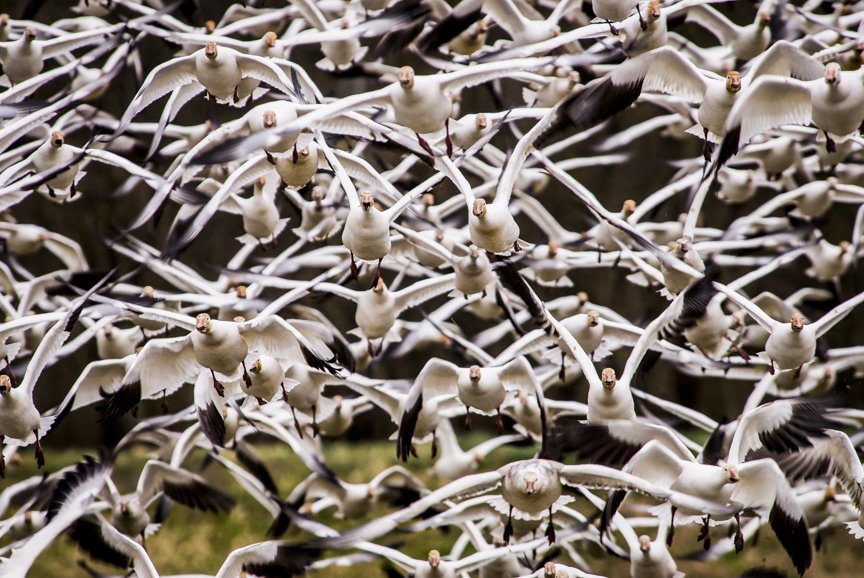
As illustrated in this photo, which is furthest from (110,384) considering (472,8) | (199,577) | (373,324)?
(472,8)

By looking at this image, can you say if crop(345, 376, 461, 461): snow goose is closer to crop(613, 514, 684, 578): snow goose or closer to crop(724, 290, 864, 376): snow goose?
crop(613, 514, 684, 578): snow goose

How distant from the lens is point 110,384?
710cm

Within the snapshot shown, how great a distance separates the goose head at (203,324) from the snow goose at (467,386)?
1444mm

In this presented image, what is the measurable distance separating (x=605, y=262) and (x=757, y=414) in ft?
6.29

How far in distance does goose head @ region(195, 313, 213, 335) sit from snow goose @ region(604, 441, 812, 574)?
2354 mm

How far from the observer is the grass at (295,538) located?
879cm

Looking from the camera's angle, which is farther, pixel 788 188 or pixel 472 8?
pixel 788 188

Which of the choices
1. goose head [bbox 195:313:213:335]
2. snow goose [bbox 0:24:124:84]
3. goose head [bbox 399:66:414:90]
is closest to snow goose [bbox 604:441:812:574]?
goose head [bbox 399:66:414:90]

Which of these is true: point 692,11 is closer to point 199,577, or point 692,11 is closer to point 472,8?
point 472,8

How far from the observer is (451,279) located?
22.5 feet

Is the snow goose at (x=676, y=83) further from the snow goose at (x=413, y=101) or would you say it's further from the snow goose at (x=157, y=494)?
the snow goose at (x=157, y=494)

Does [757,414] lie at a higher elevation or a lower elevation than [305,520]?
higher

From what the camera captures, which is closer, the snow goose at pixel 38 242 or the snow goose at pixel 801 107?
the snow goose at pixel 801 107

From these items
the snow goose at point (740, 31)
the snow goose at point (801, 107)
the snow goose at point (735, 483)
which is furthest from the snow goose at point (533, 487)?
the snow goose at point (740, 31)
